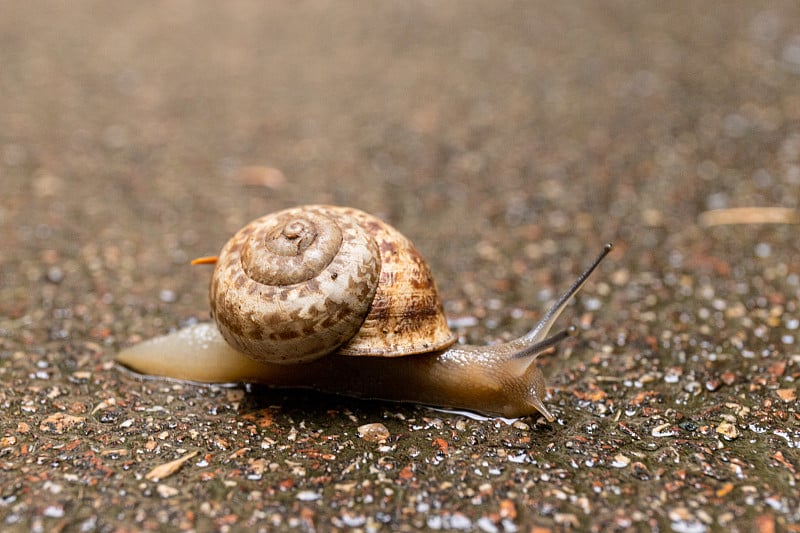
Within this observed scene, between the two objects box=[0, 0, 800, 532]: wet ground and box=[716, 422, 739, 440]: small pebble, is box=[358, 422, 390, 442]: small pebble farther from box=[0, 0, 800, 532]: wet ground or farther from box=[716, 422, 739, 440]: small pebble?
box=[716, 422, 739, 440]: small pebble

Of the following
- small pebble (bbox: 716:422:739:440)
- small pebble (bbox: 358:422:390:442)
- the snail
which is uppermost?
the snail

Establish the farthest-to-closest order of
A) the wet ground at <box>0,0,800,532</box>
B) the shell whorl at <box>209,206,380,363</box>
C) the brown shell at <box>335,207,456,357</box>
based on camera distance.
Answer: the brown shell at <box>335,207,456,357</box>, the shell whorl at <box>209,206,380,363</box>, the wet ground at <box>0,0,800,532</box>

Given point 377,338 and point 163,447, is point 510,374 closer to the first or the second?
point 377,338

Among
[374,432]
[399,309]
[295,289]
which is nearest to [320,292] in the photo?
[295,289]

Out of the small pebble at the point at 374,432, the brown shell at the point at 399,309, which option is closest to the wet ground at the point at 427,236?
the small pebble at the point at 374,432

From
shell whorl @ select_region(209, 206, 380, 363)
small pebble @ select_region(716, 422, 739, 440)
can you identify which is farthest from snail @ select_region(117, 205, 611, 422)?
small pebble @ select_region(716, 422, 739, 440)

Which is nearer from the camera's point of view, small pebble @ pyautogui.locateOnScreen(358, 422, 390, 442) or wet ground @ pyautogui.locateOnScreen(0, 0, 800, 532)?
wet ground @ pyautogui.locateOnScreen(0, 0, 800, 532)

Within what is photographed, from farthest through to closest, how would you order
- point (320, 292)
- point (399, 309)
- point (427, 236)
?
point (427, 236)
point (399, 309)
point (320, 292)

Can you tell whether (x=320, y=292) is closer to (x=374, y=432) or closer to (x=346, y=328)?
(x=346, y=328)
